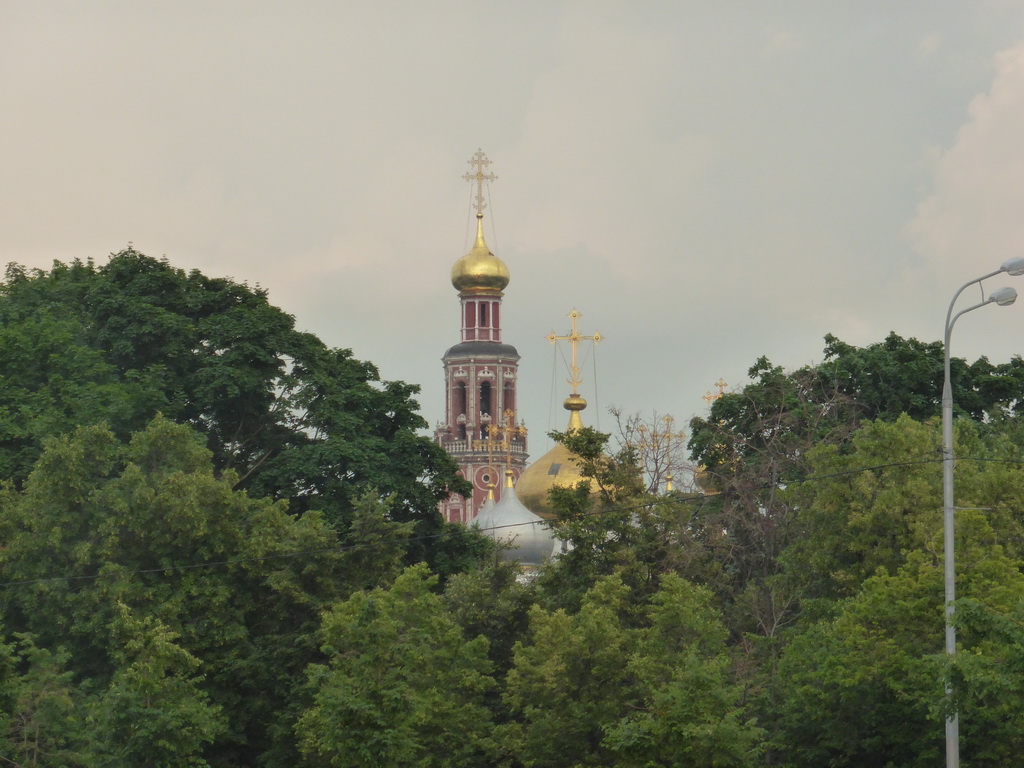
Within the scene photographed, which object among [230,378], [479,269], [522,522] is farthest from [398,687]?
[479,269]

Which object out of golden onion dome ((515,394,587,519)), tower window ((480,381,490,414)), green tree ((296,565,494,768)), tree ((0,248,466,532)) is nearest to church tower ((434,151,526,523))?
tower window ((480,381,490,414))

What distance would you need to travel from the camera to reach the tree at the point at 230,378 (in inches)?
1893

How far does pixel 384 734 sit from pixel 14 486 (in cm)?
1283

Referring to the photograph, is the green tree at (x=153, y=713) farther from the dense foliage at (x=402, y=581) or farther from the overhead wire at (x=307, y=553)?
the overhead wire at (x=307, y=553)

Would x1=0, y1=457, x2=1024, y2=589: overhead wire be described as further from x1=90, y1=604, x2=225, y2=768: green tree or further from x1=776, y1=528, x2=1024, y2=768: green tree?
x1=776, y1=528, x2=1024, y2=768: green tree

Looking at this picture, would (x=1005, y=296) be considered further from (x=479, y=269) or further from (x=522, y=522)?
(x=479, y=269)

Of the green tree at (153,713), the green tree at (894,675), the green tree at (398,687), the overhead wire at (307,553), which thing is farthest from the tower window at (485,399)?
the green tree at (894,675)

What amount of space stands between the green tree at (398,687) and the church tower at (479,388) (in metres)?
84.0

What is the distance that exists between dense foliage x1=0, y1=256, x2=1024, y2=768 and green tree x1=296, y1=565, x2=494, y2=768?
0.07 m

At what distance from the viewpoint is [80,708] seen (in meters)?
38.9

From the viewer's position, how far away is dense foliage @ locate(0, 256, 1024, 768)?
34.6m

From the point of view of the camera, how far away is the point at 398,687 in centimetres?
3612

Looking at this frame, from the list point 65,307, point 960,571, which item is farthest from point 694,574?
point 65,307

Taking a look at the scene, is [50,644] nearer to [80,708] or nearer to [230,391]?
[80,708]
